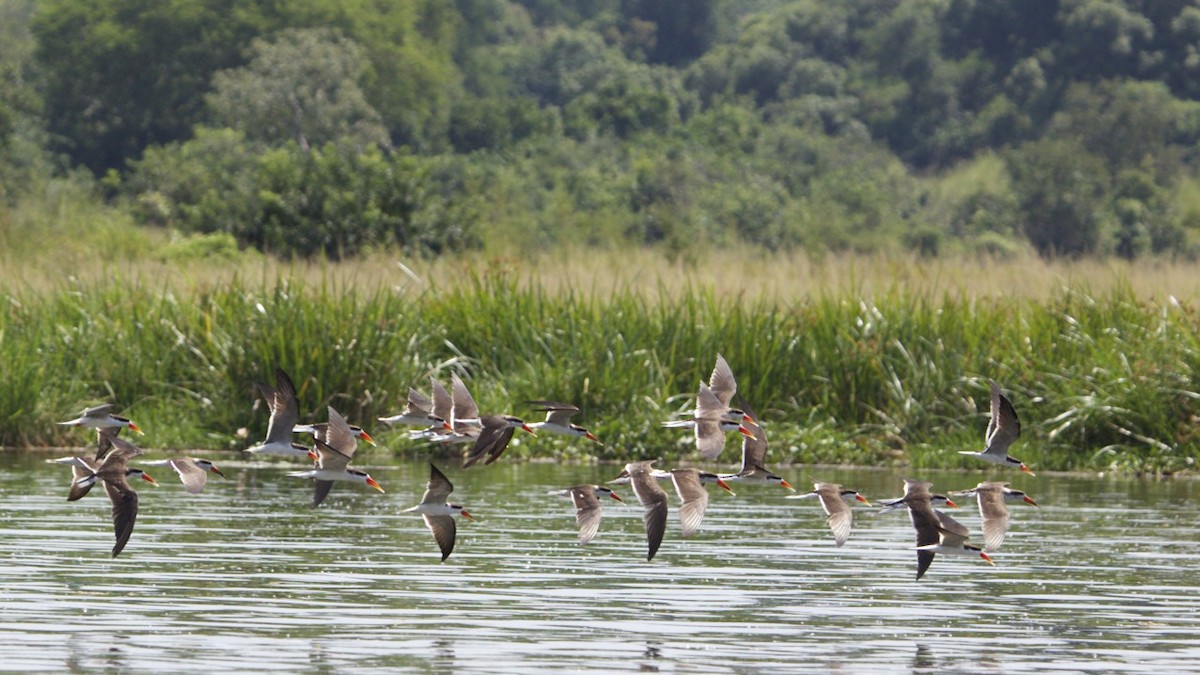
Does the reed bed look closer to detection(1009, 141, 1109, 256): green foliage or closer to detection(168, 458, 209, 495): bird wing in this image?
detection(168, 458, 209, 495): bird wing

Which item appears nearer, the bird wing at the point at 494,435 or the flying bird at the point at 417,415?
the bird wing at the point at 494,435

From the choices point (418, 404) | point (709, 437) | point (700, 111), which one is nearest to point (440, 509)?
point (709, 437)

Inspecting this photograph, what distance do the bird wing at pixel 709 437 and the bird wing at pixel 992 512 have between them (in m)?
1.22

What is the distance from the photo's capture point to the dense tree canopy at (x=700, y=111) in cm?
5666

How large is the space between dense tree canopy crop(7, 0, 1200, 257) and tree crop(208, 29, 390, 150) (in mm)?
85

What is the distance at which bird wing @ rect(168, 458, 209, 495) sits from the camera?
9828mm

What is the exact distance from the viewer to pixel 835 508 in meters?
10.2

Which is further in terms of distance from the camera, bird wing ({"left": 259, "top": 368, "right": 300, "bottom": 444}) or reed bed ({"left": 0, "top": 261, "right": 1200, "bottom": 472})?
reed bed ({"left": 0, "top": 261, "right": 1200, "bottom": 472})

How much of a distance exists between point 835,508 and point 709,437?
0.67 meters

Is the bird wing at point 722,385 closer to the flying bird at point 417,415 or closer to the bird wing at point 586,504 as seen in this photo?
the bird wing at point 586,504

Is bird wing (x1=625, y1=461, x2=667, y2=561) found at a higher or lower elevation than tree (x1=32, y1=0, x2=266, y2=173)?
higher

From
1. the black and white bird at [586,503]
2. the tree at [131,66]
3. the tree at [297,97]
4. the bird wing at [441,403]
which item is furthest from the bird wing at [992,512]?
the tree at [131,66]

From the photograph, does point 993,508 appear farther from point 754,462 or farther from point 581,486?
point 581,486

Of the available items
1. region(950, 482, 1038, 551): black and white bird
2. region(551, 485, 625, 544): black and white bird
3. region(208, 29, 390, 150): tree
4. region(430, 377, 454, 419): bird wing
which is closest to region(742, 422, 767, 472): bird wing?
region(551, 485, 625, 544): black and white bird
